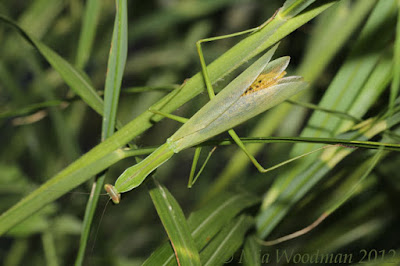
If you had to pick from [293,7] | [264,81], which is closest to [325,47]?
[264,81]

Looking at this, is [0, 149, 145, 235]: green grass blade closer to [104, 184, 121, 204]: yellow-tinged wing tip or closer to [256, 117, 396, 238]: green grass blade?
[104, 184, 121, 204]: yellow-tinged wing tip

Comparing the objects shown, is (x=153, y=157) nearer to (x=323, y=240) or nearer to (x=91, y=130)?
(x=323, y=240)

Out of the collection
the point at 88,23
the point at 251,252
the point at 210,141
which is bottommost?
the point at 251,252

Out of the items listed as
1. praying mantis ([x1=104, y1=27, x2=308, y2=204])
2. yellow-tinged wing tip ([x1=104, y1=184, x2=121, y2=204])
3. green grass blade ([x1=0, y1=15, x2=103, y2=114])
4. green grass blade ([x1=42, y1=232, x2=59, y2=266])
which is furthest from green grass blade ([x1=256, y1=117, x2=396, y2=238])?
green grass blade ([x1=42, y1=232, x2=59, y2=266])

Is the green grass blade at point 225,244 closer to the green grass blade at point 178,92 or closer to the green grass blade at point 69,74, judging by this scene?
the green grass blade at point 178,92

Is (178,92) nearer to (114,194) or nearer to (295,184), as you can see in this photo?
(114,194)

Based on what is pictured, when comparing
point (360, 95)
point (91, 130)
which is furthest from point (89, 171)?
point (91, 130)
